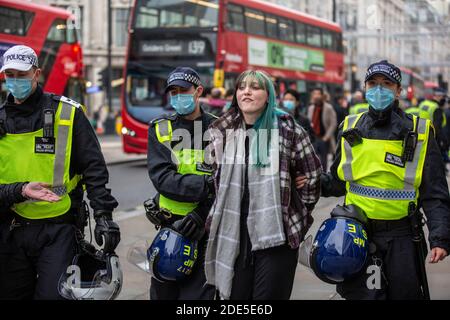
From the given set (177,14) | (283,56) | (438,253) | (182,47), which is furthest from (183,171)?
(283,56)

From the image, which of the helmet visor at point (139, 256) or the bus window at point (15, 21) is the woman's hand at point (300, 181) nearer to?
the helmet visor at point (139, 256)

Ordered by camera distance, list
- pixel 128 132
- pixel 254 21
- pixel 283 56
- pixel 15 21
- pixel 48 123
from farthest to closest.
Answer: pixel 283 56, pixel 254 21, pixel 128 132, pixel 15 21, pixel 48 123

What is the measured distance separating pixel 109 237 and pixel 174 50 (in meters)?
12.7

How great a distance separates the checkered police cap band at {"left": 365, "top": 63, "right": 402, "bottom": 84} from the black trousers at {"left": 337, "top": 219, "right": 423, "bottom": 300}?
2.36 ft

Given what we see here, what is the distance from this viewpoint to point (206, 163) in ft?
12.9

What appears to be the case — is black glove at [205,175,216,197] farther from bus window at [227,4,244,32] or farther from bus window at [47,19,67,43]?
bus window at [47,19,67,43]

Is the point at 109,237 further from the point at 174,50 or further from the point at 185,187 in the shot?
the point at 174,50

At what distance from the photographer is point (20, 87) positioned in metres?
3.79

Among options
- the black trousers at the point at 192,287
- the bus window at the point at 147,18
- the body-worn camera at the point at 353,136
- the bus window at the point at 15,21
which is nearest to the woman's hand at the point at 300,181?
the body-worn camera at the point at 353,136

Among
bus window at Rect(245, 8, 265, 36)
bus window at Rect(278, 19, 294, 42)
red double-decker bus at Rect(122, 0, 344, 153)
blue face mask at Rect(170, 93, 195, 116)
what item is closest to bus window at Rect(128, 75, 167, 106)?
red double-decker bus at Rect(122, 0, 344, 153)

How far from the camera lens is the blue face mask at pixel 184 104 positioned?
13.7 feet

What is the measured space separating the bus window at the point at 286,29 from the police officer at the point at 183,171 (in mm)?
15034

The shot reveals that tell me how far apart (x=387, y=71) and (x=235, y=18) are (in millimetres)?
12956

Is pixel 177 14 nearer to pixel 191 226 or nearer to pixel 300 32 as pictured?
pixel 300 32
